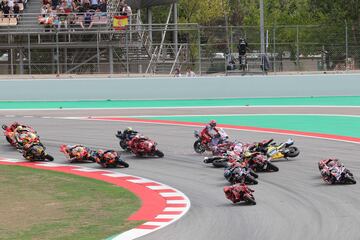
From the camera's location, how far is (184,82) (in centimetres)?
3634

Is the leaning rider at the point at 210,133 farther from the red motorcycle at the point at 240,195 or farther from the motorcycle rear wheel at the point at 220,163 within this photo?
the red motorcycle at the point at 240,195

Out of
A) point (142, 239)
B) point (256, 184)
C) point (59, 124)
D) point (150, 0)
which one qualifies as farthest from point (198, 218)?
point (150, 0)

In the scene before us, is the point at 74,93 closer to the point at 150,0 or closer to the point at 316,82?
the point at 316,82

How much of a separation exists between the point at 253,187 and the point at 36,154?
6360 mm

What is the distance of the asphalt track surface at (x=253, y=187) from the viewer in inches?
472

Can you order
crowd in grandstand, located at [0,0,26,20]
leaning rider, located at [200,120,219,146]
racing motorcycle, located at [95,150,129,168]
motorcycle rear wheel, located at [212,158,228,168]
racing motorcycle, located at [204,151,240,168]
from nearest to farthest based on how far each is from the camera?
racing motorcycle, located at [204,151,240,168] → motorcycle rear wheel, located at [212,158,228,168] → racing motorcycle, located at [95,150,129,168] → leaning rider, located at [200,120,219,146] → crowd in grandstand, located at [0,0,26,20]

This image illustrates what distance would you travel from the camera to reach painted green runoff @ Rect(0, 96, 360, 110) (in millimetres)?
34875

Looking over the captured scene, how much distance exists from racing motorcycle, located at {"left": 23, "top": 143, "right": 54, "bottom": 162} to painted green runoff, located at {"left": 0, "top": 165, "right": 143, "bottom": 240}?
1255mm

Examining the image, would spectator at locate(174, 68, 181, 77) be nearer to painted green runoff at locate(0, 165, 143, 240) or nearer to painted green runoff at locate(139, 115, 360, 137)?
painted green runoff at locate(139, 115, 360, 137)

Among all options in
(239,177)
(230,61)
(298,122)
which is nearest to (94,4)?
A: (230,61)

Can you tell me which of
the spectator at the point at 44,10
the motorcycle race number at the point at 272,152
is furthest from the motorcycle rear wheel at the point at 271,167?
the spectator at the point at 44,10

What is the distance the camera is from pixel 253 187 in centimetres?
1627

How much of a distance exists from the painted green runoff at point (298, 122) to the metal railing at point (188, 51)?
5599mm

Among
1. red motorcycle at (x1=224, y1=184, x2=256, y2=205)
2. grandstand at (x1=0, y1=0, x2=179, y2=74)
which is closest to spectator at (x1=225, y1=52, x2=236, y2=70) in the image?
grandstand at (x1=0, y1=0, x2=179, y2=74)
